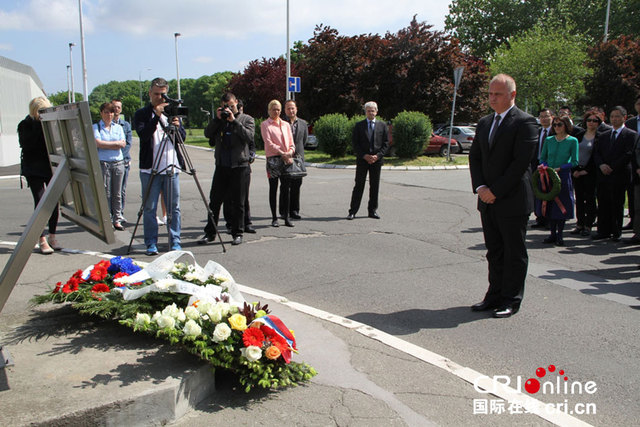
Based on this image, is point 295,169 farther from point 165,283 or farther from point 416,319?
point 165,283

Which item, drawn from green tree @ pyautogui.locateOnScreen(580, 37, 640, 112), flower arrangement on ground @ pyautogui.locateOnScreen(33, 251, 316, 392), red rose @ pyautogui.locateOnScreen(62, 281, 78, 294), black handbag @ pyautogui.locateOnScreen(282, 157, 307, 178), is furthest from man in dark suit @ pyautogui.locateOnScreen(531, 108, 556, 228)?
green tree @ pyautogui.locateOnScreen(580, 37, 640, 112)

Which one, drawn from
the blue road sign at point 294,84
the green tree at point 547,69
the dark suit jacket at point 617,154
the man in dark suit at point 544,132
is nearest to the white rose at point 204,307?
the man in dark suit at point 544,132

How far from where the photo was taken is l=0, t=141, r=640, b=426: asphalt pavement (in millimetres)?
3123

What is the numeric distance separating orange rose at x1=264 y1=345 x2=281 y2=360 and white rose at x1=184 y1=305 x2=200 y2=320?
569 mm

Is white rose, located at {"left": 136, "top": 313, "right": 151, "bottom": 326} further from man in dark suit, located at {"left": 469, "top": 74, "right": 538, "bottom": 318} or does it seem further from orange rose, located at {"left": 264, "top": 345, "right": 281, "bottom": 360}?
man in dark suit, located at {"left": 469, "top": 74, "right": 538, "bottom": 318}

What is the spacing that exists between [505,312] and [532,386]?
1343mm

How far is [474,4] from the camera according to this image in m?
61.7

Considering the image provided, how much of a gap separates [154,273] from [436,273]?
136 inches

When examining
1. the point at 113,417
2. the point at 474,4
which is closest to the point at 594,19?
the point at 474,4

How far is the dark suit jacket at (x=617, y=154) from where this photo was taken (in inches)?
328

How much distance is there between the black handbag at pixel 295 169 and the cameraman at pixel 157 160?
8.01 ft

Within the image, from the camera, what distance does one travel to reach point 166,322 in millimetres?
3521

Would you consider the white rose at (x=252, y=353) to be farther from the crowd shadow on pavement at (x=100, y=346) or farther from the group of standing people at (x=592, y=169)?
the group of standing people at (x=592, y=169)

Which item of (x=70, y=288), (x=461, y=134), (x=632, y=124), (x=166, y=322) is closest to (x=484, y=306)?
(x=166, y=322)
